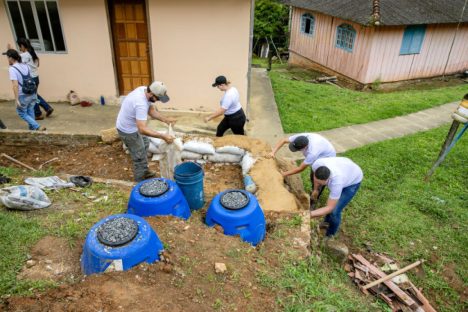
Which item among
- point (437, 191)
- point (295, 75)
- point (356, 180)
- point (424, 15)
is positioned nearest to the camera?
point (356, 180)

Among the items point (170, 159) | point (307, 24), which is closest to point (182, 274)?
point (170, 159)

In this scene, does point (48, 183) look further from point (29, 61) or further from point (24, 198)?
point (29, 61)

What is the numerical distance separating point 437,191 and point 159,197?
4.86 meters

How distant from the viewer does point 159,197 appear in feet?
12.1

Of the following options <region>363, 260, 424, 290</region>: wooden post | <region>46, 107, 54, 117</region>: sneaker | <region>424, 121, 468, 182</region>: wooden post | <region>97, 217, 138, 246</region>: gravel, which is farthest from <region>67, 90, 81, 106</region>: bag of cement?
<region>424, 121, 468, 182</region>: wooden post

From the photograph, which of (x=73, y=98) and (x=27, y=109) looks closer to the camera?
(x=27, y=109)

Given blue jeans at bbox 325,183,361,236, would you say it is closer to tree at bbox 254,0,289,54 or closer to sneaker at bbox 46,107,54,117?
sneaker at bbox 46,107,54,117

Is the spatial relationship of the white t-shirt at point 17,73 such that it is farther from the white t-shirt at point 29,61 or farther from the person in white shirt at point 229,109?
the person in white shirt at point 229,109

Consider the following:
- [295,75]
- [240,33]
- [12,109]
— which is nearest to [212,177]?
[240,33]

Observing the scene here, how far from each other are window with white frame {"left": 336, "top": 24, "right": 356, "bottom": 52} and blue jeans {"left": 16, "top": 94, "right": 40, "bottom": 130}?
36.9 ft

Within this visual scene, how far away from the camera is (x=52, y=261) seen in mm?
3311

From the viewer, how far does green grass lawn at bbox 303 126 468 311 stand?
14.9 ft

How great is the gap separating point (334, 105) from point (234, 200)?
22.4 ft

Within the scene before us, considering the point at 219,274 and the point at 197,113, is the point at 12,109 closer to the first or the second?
the point at 197,113
